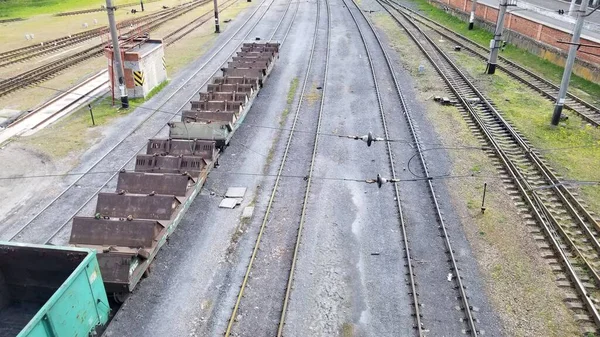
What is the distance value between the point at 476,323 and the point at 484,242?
3236 mm

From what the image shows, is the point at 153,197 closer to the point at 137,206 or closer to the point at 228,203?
the point at 137,206

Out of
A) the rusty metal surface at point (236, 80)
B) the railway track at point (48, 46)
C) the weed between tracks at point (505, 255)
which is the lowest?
the weed between tracks at point (505, 255)

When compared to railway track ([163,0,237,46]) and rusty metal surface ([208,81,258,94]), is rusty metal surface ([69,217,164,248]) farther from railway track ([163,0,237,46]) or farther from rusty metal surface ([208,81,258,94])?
railway track ([163,0,237,46])

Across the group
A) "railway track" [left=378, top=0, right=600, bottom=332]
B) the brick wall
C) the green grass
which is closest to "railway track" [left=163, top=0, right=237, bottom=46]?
the green grass

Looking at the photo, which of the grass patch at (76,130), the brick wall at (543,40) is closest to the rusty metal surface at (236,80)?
the grass patch at (76,130)

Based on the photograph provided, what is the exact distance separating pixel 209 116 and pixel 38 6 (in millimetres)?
52710

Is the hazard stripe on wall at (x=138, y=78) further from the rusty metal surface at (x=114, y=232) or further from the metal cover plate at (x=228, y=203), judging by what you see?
the rusty metal surface at (x=114, y=232)

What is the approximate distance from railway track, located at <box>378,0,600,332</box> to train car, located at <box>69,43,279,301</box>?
9.29 metres

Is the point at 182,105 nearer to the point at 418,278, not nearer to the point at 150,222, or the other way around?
the point at 150,222

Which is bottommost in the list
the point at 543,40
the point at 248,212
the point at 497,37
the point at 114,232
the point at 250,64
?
the point at 248,212

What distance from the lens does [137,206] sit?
12.8 m

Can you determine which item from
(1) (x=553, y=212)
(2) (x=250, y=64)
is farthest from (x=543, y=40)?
(1) (x=553, y=212)

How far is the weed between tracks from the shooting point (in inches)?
420

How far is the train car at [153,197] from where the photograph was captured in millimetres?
10852
